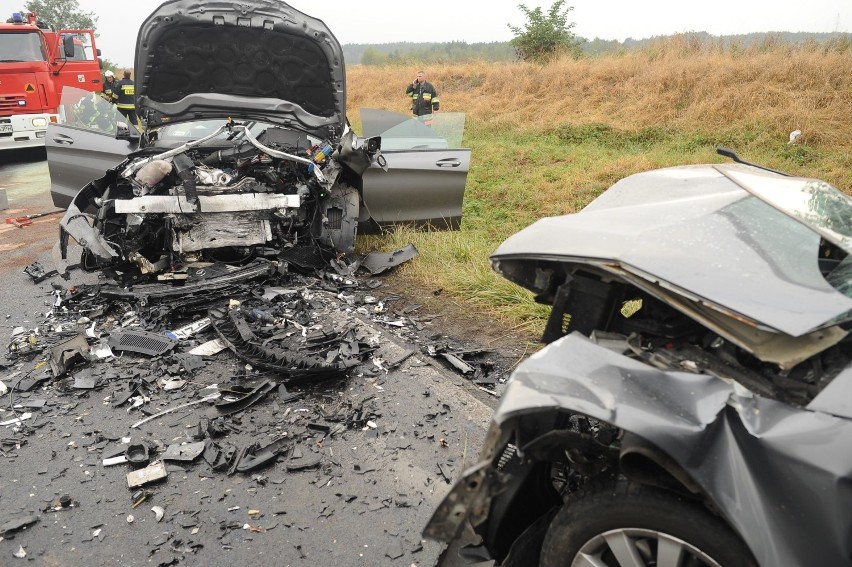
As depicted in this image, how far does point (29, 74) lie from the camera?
12500mm

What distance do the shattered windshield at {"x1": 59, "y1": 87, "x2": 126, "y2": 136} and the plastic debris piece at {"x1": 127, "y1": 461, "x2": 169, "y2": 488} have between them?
4741mm

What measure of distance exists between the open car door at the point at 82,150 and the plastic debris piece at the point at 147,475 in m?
4.02

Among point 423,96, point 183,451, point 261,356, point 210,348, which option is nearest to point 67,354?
point 210,348

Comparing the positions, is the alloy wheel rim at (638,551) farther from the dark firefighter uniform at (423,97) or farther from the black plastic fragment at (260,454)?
the dark firefighter uniform at (423,97)

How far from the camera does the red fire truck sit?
12367 millimetres

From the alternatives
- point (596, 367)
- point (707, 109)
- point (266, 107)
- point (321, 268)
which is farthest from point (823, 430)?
point (707, 109)

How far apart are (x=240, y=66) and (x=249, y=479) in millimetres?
4550

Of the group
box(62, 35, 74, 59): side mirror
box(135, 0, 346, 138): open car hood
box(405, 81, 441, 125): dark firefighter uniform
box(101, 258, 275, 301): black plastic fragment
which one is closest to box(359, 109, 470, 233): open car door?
box(135, 0, 346, 138): open car hood

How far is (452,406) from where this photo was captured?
356 centimetres

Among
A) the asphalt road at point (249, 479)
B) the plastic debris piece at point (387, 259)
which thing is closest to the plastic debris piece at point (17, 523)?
the asphalt road at point (249, 479)

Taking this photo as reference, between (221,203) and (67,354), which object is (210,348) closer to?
(67,354)

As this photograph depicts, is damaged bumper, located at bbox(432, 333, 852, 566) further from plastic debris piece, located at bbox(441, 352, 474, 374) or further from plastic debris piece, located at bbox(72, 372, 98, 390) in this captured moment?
plastic debris piece, located at bbox(72, 372, 98, 390)

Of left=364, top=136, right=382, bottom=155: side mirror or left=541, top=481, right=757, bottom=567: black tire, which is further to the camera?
left=364, top=136, right=382, bottom=155: side mirror

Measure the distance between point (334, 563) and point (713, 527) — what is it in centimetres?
152
